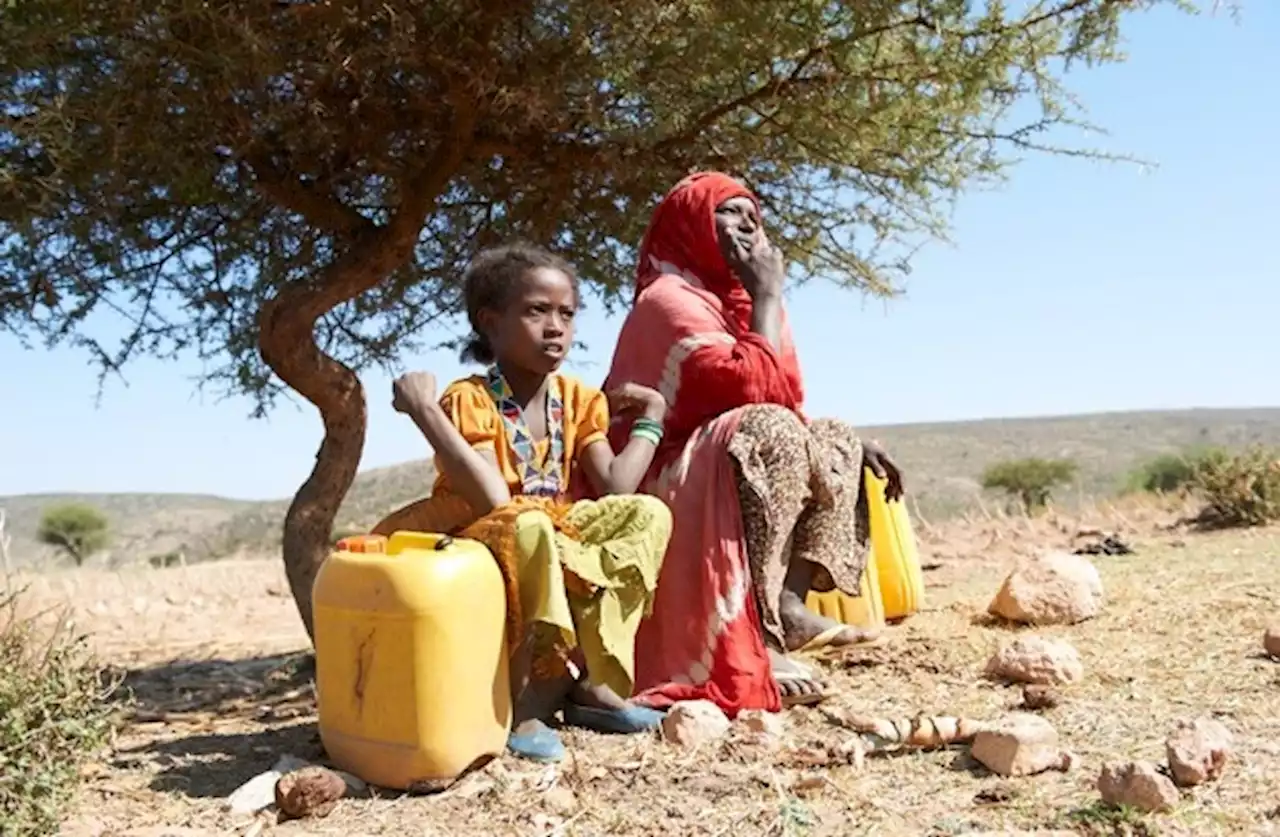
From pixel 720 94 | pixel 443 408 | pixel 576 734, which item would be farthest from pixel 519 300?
pixel 720 94

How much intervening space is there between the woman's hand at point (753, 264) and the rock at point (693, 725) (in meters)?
1.54

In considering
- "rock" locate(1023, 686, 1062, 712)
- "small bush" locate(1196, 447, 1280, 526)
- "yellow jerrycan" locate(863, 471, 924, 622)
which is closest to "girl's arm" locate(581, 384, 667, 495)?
"rock" locate(1023, 686, 1062, 712)

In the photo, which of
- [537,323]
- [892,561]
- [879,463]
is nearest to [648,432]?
[537,323]

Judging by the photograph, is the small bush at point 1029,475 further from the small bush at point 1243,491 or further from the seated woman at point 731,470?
the seated woman at point 731,470

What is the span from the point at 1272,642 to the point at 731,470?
2.07 metres

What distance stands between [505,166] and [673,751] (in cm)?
322

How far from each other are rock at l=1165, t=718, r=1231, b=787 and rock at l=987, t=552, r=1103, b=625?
243 centimetres

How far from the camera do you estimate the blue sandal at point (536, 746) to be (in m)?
3.81

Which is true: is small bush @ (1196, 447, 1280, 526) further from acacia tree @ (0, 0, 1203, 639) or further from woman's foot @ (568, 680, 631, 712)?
woman's foot @ (568, 680, 631, 712)

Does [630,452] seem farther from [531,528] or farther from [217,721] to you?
[217,721]

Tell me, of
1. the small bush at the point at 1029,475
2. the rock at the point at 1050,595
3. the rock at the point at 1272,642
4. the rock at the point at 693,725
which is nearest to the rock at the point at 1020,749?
the rock at the point at 693,725

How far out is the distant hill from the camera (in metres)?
42.2

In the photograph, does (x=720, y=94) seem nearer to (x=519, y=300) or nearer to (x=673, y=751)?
(x=519, y=300)

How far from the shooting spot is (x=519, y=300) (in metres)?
4.12
